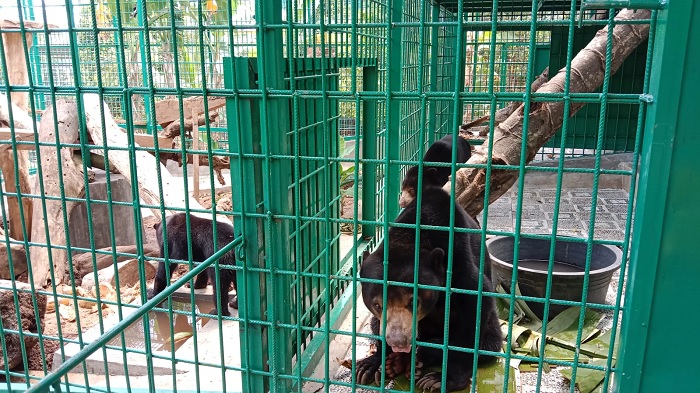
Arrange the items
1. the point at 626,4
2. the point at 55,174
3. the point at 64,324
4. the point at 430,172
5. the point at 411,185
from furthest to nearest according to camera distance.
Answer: the point at 55,174 → the point at 64,324 → the point at 411,185 → the point at 430,172 → the point at 626,4

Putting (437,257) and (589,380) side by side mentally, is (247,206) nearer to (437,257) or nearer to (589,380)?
(437,257)

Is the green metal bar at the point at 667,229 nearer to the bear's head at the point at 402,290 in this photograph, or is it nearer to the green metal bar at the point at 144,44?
the bear's head at the point at 402,290

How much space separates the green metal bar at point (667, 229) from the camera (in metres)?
1.60

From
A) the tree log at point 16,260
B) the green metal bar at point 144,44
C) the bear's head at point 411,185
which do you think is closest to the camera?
the green metal bar at point 144,44

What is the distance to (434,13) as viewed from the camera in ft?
23.3

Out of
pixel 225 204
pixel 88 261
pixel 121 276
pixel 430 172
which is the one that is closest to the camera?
pixel 430 172

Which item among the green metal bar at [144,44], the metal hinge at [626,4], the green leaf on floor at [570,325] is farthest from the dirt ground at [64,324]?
the metal hinge at [626,4]

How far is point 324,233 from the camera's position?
3305mm

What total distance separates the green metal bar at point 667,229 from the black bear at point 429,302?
36.8 inches

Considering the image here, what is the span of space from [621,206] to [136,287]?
20.4 feet

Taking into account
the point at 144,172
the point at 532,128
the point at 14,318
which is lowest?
the point at 14,318

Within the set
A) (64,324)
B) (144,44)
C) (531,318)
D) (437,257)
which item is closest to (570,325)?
(531,318)

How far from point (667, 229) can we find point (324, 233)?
194 centimetres

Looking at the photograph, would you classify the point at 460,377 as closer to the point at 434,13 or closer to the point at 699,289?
the point at 699,289
